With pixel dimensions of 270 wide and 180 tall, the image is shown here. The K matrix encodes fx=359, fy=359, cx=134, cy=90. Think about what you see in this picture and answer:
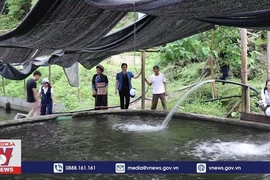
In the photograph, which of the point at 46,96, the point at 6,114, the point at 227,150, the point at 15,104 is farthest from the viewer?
the point at 15,104

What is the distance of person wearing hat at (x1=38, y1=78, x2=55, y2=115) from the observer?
26.9 feet

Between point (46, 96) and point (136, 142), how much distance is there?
9.80 ft

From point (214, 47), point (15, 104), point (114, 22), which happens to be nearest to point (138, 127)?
point (114, 22)

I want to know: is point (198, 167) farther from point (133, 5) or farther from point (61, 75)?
point (61, 75)

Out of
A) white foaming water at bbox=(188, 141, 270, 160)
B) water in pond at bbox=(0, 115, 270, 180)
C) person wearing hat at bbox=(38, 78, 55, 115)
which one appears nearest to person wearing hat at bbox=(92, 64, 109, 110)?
water in pond at bbox=(0, 115, 270, 180)

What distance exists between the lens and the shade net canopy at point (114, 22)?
3.66 m

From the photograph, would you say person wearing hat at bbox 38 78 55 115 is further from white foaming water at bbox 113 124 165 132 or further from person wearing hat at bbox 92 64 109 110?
white foaming water at bbox 113 124 165 132

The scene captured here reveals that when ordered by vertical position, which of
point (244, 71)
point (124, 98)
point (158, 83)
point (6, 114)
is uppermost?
point (244, 71)

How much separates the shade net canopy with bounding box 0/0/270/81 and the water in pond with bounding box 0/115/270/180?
5.38 feet

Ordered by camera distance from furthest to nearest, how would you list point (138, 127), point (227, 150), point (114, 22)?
1. point (138, 127)
2. point (227, 150)
3. point (114, 22)

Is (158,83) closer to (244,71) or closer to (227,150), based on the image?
(244,71)

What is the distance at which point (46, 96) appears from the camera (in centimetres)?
829

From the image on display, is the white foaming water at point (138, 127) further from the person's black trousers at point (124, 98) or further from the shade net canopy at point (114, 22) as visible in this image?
the shade net canopy at point (114, 22)

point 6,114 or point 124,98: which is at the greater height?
point 124,98
